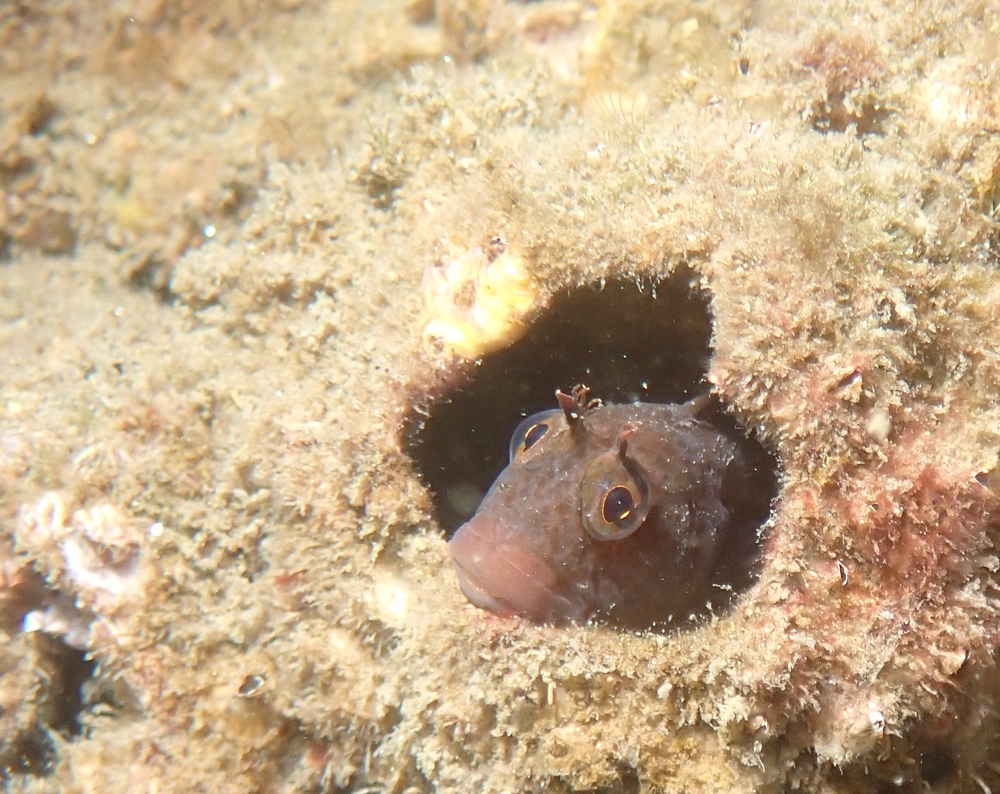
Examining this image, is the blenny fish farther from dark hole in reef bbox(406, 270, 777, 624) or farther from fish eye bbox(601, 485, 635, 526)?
dark hole in reef bbox(406, 270, 777, 624)

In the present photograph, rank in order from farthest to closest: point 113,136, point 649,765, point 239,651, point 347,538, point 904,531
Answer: point 113,136 < point 239,651 < point 347,538 < point 649,765 < point 904,531

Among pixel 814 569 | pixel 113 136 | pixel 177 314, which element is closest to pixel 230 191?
pixel 177 314

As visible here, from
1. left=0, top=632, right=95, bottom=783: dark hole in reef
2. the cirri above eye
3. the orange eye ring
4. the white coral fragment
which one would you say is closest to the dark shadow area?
the cirri above eye

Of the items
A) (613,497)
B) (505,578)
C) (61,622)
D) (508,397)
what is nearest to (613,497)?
(613,497)

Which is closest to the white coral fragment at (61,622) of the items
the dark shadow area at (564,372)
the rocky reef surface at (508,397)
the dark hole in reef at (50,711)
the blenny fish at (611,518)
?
the rocky reef surface at (508,397)

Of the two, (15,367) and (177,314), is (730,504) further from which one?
(15,367)

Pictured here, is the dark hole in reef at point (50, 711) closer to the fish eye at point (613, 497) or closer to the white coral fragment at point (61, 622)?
the white coral fragment at point (61, 622)
